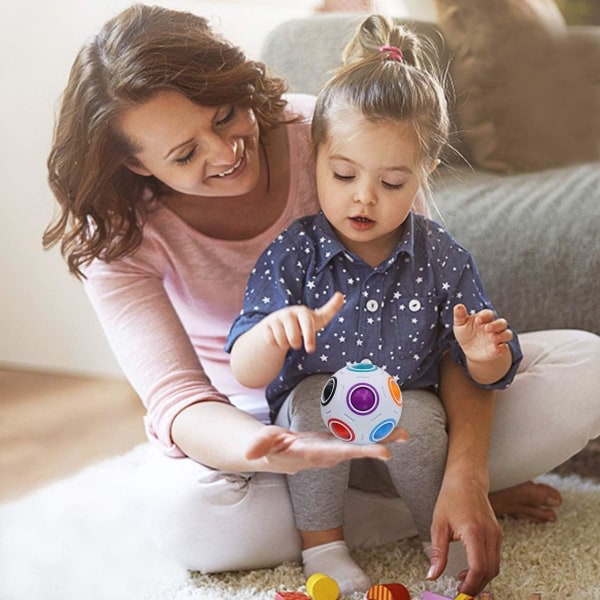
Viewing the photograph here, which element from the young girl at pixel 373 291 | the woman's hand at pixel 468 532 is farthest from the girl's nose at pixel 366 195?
the woman's hand at pixel 468 532

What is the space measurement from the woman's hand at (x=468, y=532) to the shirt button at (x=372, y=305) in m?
0.15

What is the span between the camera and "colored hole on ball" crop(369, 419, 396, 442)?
72cm

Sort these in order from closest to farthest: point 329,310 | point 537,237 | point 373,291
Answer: point 329,310 < point 373,291 < point 537,237

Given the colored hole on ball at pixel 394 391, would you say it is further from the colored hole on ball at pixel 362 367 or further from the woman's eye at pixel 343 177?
the woman's eye at pixel 343 177

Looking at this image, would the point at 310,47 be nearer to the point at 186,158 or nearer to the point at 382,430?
the point at 186,158

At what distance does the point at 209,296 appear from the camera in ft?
2.77

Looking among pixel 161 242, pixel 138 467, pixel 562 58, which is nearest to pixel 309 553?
pixel 138 467

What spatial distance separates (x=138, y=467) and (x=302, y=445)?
0.22 meters

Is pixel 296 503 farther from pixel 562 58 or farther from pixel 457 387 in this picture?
pixel 562 58

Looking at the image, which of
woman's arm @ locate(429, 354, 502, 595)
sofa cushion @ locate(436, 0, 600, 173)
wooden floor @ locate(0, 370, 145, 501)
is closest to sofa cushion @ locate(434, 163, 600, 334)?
sofa cushion @ locate(436, 0, 600, 173)

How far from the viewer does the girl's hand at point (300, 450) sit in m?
0.67

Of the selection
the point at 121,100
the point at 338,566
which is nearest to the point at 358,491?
the point at 338,566

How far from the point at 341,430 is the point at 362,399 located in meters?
0.03

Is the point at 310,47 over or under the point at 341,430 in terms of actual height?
over
